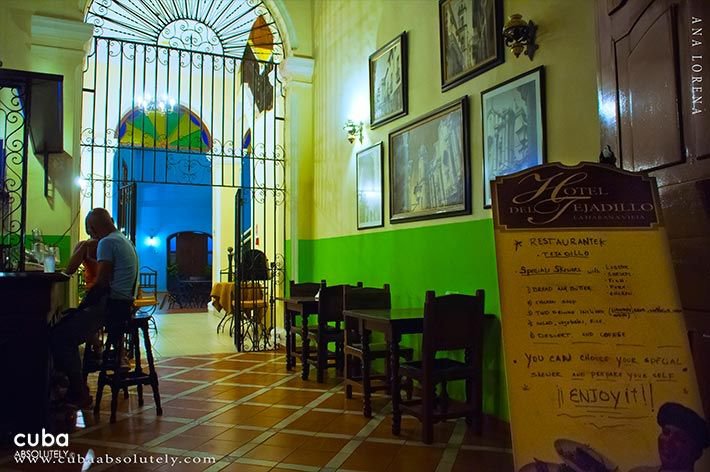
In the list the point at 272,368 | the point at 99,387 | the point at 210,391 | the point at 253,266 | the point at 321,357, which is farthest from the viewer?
the point at 253,266

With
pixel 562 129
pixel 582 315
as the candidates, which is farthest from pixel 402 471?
pixel 562 129

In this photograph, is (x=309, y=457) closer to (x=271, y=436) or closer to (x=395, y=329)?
(x=271, y=436)

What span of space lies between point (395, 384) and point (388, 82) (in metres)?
2.91

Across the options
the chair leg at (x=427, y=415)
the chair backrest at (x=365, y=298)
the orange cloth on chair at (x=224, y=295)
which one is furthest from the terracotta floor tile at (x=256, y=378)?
the orange cloth on chair at (x=224, y=295)

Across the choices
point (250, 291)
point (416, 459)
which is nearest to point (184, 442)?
point (416, 459)

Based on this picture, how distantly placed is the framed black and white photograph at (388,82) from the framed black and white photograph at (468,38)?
0.59 m

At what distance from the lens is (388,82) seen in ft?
16.5

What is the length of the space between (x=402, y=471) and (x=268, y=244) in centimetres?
574

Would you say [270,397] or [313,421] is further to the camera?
[270,397]

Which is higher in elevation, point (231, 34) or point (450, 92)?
point (231, 34)

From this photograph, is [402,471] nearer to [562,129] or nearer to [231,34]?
[562,129]

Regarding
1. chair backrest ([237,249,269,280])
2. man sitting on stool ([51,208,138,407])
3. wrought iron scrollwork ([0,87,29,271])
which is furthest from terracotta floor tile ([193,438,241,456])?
chair backrest ([237,249,269,280])

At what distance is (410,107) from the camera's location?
15.5 ft

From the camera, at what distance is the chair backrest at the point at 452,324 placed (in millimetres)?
3178
